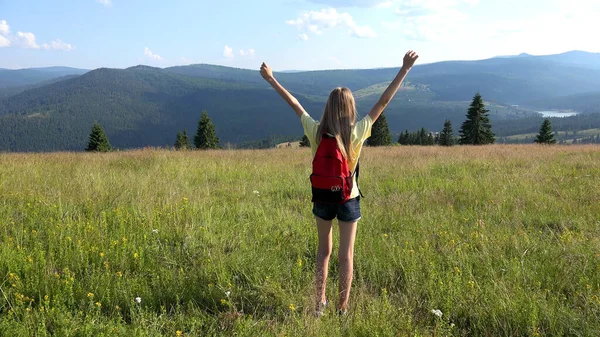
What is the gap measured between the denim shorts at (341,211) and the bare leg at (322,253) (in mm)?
80

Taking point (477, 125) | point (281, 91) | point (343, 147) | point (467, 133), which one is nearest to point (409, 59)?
point (343, 147)

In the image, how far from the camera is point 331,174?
9.09 feet

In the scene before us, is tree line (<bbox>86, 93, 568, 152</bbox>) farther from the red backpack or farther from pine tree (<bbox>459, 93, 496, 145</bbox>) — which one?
the red backpack

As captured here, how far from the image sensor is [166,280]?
3463 millimetres

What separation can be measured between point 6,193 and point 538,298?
7.26 metres

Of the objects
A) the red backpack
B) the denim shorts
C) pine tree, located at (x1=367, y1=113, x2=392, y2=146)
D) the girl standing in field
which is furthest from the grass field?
pine tree, located at (x1=367, y1=113, x2=392, y2=146)

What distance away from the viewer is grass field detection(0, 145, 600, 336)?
9.32ft

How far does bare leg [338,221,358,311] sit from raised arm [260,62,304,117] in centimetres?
106

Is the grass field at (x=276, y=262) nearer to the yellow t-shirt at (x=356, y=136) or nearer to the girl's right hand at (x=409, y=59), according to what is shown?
the yellow t-shirt at (x=356, y=136)

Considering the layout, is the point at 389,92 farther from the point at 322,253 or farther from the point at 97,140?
the point at 97,140

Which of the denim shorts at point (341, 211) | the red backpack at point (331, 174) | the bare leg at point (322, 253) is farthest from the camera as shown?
the bare leg at point (322, 253)

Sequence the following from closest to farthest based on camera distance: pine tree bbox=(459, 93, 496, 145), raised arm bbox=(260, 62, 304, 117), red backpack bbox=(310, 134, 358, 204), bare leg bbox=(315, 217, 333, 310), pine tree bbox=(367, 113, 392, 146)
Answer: red backpack bbox=(310, 134, 358, 204) < bare leg bbox=(315, 217, 333, 310) < raised arm bbox=(260, 62, 304, 117) < pine tree bbox=(459, 93, 496, 145) < pine tree bbox=(367, 113, 392, 146)

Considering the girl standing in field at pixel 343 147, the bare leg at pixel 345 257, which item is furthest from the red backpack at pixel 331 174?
Result: the bare leg at pixel 345 257

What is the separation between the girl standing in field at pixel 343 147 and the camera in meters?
2.85
